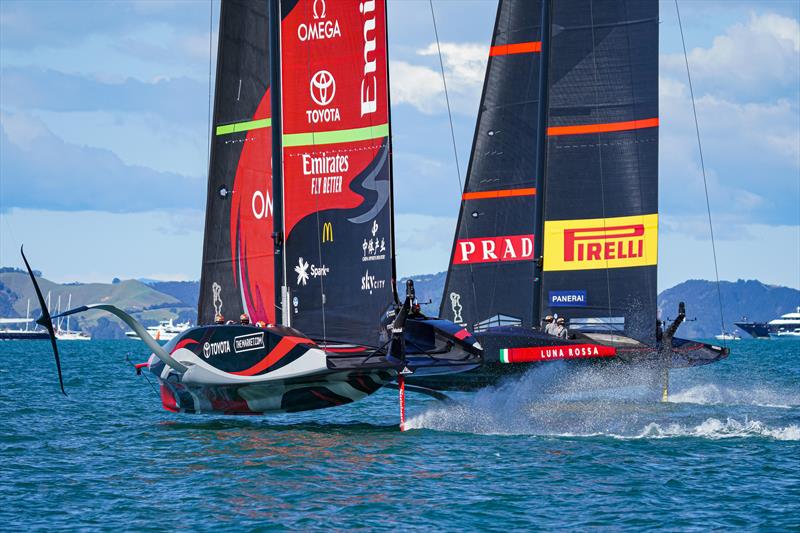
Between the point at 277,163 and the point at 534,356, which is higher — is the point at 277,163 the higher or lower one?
the higher one

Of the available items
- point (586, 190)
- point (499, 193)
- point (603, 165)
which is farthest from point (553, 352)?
point (499, 193)

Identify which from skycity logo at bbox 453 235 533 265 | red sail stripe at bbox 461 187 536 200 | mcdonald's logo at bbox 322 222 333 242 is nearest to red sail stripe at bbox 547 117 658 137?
red sail stripe at bbox 461 187 536 200

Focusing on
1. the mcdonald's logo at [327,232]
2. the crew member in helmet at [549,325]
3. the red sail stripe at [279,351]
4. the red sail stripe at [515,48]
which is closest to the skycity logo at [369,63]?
the mcdonald's logo at [327,232]

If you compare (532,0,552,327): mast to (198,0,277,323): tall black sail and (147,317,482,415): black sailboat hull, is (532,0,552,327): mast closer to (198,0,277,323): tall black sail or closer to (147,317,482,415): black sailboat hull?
(147,317,482,415): black sailboat hull

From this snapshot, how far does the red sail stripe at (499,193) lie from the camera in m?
30.7

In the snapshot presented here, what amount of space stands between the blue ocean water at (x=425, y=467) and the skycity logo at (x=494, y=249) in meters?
3.56

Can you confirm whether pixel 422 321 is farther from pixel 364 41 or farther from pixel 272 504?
pixel 272 504

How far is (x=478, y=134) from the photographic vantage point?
31.6 m

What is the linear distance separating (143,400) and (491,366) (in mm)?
10337

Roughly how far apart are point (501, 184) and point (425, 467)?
46.2ft

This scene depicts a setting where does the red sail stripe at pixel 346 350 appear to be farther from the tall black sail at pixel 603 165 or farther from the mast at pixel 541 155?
the tall black sail at pixel 603 165

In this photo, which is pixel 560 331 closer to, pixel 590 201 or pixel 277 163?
pixel 590 201

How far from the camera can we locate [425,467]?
709 inches

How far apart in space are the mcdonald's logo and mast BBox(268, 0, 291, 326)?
0.74m
